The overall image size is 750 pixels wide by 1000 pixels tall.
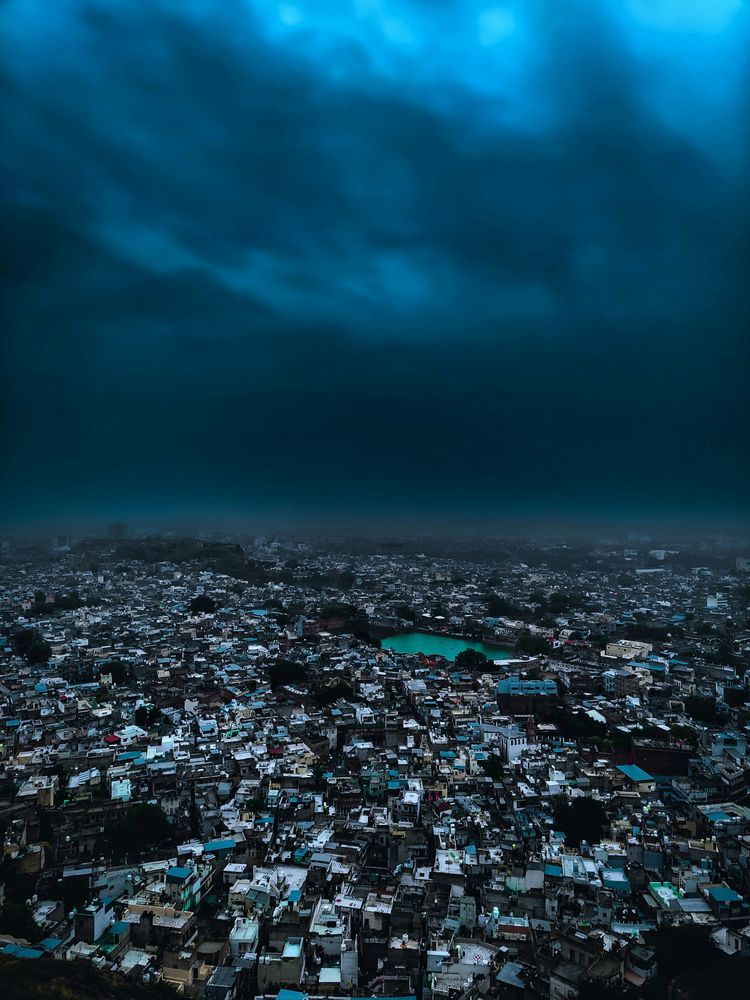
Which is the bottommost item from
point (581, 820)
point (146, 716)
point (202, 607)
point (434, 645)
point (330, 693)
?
point (434, 645)

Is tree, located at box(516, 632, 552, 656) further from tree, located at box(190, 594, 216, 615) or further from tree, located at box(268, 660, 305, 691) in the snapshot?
tree, located at box(190, 594, 216, 615)

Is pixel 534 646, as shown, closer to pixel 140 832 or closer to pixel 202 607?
pixel 202 607

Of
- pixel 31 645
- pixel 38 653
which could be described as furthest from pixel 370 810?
pixel 31 645

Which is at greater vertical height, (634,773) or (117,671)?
(634,773)

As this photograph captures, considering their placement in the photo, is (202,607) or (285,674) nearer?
(285,674)

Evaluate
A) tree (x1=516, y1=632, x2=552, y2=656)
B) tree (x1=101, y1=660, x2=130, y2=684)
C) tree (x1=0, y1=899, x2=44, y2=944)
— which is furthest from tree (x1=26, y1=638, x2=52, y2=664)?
tree (x1=516, y1=632, x2=552, y2=656)

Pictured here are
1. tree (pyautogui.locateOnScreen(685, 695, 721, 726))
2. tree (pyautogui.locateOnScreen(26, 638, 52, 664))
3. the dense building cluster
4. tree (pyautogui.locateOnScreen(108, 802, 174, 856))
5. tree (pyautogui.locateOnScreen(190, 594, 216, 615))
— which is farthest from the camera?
tree (pyautogui.locateOnScreen(190, 594, 216, 615))

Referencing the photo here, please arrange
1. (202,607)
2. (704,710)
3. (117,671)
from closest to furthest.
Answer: (704,710) < (117,671) < (202,607)

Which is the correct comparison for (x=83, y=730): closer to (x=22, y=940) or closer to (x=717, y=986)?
(x=22, y=940)
